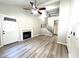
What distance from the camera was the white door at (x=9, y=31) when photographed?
476 centimetres

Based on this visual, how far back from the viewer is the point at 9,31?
5.16 metres

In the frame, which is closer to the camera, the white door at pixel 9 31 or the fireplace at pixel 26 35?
the white door at pixel 9 31

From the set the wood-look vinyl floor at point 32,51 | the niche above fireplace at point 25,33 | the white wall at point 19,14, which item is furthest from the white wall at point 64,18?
the white wall at point 19,14

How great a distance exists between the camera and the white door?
4755mm

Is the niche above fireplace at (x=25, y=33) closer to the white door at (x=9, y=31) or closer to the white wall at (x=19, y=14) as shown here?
the white wall at (x=19, y=14)

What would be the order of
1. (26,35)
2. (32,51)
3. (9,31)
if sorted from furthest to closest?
(26,35) → (9,31) → (32,51)

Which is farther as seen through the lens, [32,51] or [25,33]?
[25,33]

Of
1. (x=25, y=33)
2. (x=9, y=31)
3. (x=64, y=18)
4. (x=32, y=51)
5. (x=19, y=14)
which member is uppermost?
(x=19, y=14)

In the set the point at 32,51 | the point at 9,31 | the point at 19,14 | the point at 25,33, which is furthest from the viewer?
the point at 25,33

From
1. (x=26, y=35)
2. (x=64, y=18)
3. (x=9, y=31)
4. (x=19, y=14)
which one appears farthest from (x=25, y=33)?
(x=64, y=18)

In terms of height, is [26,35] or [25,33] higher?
[25,33]

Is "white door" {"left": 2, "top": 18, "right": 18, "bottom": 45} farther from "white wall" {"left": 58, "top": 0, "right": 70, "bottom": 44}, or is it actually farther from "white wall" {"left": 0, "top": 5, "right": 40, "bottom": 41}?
"white wall" {"left": 58, "top": 0, "right": 70, "bottom": 44}

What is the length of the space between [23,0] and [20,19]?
2046mm

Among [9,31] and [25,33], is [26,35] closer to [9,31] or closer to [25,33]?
[25,33]
